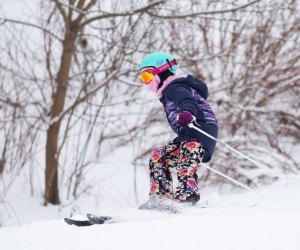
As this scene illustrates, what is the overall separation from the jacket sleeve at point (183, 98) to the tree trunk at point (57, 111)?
339cm

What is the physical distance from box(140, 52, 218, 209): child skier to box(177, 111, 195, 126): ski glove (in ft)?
0.07

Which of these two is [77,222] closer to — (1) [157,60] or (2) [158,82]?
(2) [158,82]

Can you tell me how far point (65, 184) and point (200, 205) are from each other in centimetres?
442

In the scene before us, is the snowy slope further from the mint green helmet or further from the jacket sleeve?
the mint green helmet

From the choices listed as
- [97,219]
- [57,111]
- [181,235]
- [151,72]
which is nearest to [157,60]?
[151,72]

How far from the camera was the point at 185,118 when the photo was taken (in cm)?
376

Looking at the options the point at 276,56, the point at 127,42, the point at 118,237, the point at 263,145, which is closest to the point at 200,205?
the point at 118,237

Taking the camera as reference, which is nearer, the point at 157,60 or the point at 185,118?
the point at 185,118

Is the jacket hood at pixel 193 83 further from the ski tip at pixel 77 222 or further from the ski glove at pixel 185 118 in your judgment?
the ski tip at pixel 77 222

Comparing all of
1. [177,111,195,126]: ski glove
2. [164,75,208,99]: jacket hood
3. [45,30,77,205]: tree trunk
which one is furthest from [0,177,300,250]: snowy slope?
[45,30,77,205]: tree trunk

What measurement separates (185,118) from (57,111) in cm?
389

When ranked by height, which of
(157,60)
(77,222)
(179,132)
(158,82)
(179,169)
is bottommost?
(77,222)

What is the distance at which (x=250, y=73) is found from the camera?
10.1 meters

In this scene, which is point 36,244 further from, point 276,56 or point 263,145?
point 276,56
